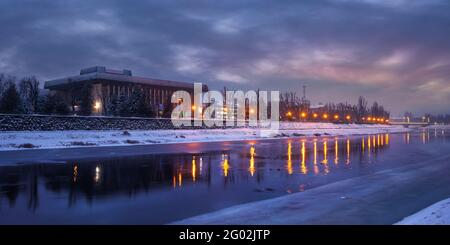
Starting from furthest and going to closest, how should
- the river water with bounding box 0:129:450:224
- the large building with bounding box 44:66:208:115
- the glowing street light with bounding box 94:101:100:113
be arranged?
the large building with bounding box 44:66:208:115 → the glowing street light with bounding box 94:101:100:113 → the river water with bounding box 0:129:450:224

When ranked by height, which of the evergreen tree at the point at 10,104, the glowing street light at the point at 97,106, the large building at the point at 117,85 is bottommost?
the evergreen tree at the point at 10,104

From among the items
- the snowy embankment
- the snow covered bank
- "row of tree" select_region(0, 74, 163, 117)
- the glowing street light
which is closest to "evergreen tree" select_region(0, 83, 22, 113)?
"row of tree" select_region(0, 74, 163, 117)

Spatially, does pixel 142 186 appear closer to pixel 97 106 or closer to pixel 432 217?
pixel 432 217

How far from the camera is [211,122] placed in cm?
6091

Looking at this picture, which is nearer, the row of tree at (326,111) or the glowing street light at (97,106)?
the glowing street light at (97,106)

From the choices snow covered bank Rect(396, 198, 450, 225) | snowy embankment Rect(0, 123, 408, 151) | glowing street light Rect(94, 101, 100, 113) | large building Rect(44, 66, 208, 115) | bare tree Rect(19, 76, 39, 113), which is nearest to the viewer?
snow covered bank Rect(396, 198, 450, 225)

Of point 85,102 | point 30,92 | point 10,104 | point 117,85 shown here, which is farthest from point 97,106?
point 10,104

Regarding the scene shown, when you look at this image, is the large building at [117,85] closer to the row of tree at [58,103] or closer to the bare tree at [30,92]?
the bare tree at [30,92]

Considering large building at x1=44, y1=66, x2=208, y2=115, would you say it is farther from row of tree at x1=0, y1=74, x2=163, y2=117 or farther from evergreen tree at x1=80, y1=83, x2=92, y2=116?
evergreen tree at x1=80, y1=83, x2=92, y2=116

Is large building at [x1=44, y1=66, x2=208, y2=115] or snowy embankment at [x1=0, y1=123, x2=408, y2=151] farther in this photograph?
large building at [x1=44, y1=66, x2=208, y2=115]

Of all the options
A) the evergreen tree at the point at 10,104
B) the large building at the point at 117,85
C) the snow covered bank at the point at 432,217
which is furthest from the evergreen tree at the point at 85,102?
the snow covered bank at the point at 432,217
